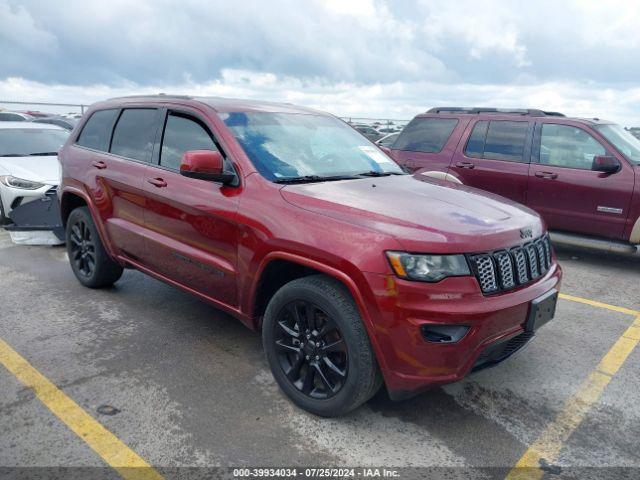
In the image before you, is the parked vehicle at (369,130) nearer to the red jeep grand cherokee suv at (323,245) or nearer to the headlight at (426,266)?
the red jeep grand cherokee suv at (323,245)

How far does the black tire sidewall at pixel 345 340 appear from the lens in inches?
105

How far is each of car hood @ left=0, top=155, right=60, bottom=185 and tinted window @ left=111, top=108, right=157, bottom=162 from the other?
301 cm

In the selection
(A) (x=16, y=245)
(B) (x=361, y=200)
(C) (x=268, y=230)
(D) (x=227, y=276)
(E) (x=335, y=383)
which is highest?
(B) (x=361, y=200)

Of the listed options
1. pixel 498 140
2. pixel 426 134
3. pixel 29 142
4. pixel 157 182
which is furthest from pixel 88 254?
pixel 498 140

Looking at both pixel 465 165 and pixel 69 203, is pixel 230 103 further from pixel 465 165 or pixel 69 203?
pixel 465 165

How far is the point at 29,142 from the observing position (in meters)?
8.16

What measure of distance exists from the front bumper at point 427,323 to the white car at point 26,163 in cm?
584

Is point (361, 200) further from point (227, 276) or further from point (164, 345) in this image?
point (164, 345)

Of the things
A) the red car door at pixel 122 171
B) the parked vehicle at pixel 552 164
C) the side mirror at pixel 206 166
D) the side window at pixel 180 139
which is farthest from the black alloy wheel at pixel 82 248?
the parked vehicle at pixel 552 164

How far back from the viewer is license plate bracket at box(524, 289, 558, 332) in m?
2.83

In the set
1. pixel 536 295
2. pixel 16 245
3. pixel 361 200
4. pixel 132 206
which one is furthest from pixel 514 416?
pixel 16 245

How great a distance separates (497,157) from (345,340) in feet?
16.6

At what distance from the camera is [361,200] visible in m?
2.97

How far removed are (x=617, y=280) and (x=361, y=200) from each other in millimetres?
4193
